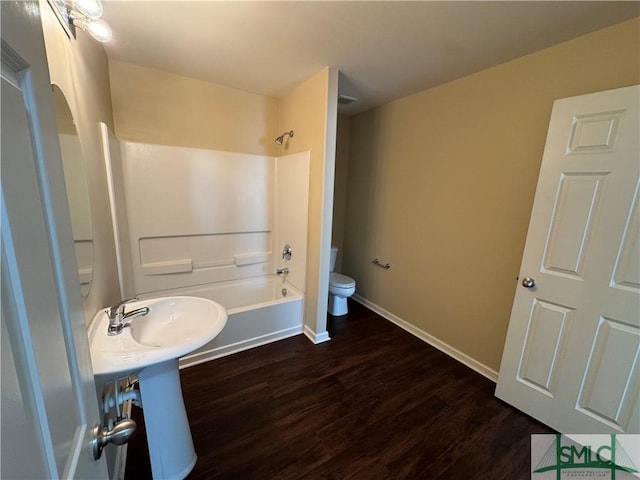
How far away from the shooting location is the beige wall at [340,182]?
3.26 metres

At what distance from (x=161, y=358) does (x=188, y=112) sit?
225cm

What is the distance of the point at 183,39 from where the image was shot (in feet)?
5.77

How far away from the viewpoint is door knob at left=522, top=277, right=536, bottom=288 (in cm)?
163

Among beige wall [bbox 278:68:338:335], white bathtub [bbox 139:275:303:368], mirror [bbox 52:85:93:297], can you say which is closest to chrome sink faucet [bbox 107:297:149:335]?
mirror [bbox 52:85:93:297]

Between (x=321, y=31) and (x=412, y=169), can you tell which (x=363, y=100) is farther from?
(x=321, y=31)

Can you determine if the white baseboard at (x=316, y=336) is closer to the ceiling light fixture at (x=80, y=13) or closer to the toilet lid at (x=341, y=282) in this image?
the toilet lid at (x=341, y=282)

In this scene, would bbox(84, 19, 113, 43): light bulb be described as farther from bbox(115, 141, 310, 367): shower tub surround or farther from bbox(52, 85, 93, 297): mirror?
bbox(115, 141, 310, 367): shower tub surround

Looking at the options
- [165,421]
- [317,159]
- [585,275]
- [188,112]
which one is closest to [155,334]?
[165,421]

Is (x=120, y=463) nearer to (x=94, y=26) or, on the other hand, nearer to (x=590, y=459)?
(x=94, y=26)

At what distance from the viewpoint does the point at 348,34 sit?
1601mm

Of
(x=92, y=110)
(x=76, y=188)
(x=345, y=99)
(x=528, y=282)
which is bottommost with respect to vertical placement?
(x=528, y=282)

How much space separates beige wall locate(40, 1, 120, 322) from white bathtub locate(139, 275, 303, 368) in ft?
2.61

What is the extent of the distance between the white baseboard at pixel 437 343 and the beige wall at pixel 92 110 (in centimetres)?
247

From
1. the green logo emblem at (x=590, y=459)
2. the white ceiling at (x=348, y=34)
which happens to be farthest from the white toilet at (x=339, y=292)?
the white ceiling at (x=348, y=34)
